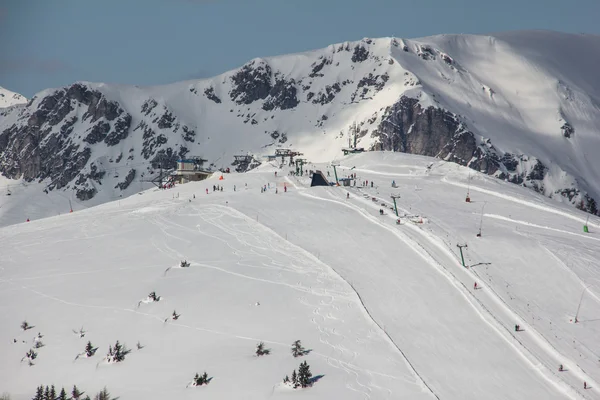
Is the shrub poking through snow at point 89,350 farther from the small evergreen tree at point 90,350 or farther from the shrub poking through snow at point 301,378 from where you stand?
the shrub poking through snow at point 301,378

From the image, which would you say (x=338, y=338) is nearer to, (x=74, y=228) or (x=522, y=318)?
(x=522, y=318)

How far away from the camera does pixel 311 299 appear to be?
39406mm

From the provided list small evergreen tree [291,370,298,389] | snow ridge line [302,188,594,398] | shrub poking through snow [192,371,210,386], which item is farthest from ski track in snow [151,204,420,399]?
snow ridge line [302,188,594,398]

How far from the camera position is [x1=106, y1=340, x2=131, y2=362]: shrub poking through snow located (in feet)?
105

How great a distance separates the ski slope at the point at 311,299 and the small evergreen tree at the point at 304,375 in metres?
0.37

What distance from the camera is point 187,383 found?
29.5 meters

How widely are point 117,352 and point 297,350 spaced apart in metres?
7.05

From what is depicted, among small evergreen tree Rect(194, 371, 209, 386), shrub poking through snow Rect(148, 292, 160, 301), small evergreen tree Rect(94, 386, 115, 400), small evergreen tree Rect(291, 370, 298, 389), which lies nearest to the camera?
small evergreen tree Rect(94, 386, 115, 400)

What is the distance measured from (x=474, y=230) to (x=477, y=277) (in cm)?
1142

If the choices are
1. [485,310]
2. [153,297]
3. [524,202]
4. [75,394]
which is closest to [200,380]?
[75,394]

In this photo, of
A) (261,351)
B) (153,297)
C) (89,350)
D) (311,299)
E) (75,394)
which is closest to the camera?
(75,394)

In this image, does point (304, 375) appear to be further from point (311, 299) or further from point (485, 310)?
point (485, 310)

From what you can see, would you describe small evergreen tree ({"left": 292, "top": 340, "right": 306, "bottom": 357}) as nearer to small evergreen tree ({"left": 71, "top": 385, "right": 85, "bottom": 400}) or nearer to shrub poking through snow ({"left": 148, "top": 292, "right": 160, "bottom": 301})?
small evergreen tree ({"left": 71, "top": 385, "right": 85, "bottom": 400})

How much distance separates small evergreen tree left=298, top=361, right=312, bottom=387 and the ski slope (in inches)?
14.6
